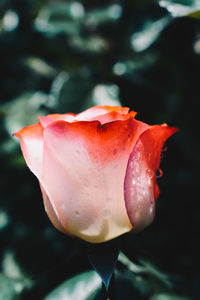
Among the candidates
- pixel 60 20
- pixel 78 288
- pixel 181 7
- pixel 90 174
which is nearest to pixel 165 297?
pixel 78 288

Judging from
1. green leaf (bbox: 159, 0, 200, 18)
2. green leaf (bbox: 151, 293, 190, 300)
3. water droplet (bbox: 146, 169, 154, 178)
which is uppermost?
green leaf (bbox: 159, 0, 200, 18)

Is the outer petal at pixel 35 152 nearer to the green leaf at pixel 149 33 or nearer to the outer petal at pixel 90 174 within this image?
the outer petal at pixel 90 174

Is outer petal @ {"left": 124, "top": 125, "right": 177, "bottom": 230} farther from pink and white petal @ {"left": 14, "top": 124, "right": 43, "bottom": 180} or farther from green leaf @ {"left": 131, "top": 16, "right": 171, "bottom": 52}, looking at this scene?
green leaf @ {"left": 131, "top": 16, "right": 171, "bottom": 52}

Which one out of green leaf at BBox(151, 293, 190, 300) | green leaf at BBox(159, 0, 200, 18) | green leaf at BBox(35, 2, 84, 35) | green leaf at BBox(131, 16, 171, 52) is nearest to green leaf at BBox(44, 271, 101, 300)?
green leaf at BBox(151, 293, 190, 300)

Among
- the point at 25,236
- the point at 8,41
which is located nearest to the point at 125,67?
the point at 8,41

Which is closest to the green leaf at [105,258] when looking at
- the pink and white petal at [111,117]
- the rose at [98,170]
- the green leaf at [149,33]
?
the rose at [98,170]

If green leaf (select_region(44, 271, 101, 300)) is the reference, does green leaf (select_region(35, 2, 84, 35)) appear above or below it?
above

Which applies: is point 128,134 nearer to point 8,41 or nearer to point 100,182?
point 100,182
